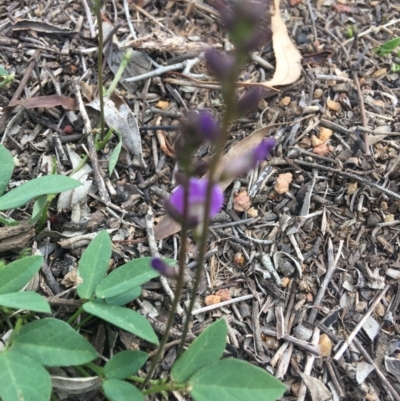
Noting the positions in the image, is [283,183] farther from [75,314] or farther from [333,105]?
[75,314]

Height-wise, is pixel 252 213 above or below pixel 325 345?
above

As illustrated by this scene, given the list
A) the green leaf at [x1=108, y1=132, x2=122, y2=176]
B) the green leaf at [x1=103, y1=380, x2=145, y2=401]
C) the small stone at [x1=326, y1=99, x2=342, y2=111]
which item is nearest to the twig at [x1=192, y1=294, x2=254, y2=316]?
the green leaf at [x1=103, y1=380, x2=145, y2=401]

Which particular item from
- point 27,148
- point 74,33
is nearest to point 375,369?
point 27,148

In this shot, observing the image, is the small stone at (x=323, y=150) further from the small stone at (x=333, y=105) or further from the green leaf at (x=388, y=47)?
the green leaf at (x=388, y=47)

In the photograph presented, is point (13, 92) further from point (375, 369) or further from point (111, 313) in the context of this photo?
point (375, 369)

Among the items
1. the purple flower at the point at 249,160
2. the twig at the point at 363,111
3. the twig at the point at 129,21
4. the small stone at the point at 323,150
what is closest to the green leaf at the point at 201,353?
the purple flower at the point at 249,160

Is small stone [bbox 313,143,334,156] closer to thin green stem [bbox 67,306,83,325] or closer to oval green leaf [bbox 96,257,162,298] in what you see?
oval green leaf [bbox 96,257,162,298]

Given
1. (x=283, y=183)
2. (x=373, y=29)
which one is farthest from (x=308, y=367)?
(x=373, y=29)
